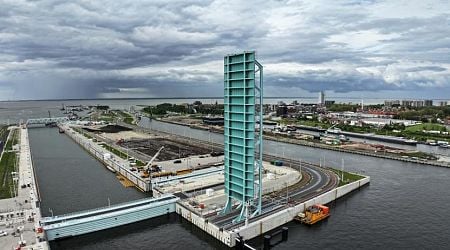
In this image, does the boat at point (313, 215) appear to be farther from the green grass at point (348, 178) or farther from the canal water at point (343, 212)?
the green grass at point (348, 178)

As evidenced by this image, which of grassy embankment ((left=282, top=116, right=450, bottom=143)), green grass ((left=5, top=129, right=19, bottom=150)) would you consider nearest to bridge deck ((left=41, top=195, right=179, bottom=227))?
green grass ((left=5, top=129, right=19, bottom=150))

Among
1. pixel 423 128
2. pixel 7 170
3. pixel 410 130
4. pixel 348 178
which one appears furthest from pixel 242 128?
pixel 423 128

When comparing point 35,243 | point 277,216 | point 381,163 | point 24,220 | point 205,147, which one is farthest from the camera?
point 205,147

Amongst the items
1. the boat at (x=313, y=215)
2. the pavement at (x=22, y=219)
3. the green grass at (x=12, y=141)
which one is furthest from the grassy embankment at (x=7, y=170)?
the boat at (x=313, y=215)

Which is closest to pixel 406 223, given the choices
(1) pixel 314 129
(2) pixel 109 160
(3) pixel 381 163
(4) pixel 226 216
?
(4) pixel 226 216

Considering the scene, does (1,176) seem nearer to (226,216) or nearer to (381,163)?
(226,216)

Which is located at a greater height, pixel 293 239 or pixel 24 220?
pixel 24 220
